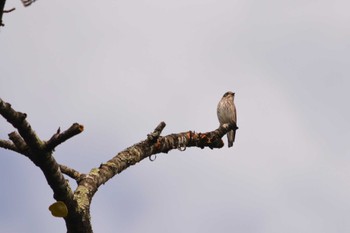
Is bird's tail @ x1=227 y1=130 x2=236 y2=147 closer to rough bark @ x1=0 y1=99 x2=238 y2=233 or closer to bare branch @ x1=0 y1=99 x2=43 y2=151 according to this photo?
rough bark @ x1=0 y1=99 x2=238 y2=233

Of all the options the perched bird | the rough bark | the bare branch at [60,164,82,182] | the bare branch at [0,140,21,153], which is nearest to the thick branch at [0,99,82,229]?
the rough bark

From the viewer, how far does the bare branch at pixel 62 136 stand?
13.8ft

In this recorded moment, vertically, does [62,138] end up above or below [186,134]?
below

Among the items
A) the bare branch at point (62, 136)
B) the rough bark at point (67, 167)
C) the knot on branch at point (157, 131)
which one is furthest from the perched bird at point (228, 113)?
the bare branch at point (62, 136)

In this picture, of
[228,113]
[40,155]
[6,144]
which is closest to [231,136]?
[228,113]

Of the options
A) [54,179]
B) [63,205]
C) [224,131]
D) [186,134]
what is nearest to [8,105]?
[54,179]

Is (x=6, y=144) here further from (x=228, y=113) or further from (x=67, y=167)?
(x=228, y=113)

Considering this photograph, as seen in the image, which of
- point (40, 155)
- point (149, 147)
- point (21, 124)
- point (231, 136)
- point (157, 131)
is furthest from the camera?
point (231, 136)

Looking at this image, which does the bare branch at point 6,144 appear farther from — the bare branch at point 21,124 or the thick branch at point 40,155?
the bare branch at point 21,124

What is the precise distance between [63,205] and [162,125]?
8.91ft

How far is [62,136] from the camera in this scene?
422 cm

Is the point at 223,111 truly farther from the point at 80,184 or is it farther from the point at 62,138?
the point at 62,138

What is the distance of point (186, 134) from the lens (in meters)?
8.18

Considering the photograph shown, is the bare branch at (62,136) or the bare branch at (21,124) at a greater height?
the bare branch at (21,124)
